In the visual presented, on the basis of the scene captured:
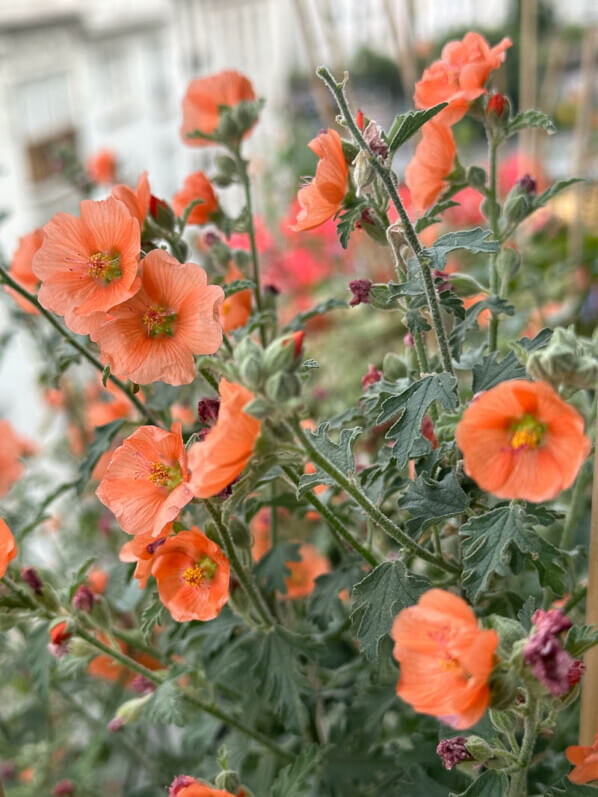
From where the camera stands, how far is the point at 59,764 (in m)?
1.13

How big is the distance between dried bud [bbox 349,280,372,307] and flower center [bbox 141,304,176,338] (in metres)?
0.13

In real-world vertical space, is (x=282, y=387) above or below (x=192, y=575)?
Result: above

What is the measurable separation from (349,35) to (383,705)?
6618 mm

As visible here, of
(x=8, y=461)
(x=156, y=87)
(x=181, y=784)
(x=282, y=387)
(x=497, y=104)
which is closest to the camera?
(x=282, y=387)

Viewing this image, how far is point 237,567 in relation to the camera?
602mm

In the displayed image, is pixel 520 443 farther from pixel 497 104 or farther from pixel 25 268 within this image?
pixel 25 268

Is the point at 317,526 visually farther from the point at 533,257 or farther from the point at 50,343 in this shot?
the point at 533,257

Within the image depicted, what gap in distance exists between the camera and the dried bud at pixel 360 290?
0.59 metres

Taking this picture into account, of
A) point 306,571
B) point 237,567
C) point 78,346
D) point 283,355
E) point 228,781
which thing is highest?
point 283,355

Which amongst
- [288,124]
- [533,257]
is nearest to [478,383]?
[533,257]

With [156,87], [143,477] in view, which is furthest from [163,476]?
[156,87]

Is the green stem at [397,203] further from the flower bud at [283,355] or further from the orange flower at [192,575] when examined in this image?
the orange flower at [192,575]

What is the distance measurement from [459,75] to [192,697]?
554mm

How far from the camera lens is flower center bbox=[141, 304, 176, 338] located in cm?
55
